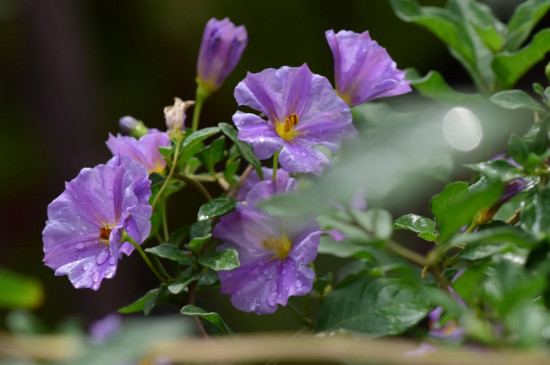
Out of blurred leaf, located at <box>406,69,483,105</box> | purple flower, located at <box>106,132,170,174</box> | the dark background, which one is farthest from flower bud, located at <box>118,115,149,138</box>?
the dark background

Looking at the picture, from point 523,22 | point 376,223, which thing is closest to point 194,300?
point 376,223

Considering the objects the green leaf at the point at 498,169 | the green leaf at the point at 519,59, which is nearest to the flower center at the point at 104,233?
the green leaf at the point at 498,169

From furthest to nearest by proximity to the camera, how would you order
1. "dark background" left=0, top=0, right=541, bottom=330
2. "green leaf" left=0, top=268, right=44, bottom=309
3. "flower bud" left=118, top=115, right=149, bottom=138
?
"dark background" left=0, top=0, right=541, bottom=330
"flower bud" left=118, top=115, right=149, bottom=138
"green leaf" left=0, top=268, right=44, bottom=309

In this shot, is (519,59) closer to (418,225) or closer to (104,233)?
(418,225)

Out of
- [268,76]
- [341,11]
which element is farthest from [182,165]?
[341,11]

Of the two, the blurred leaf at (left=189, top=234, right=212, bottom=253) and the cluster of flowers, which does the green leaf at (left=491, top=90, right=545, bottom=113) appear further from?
the blurred leaf at (left=189, top=234, right=212, bottom=253)

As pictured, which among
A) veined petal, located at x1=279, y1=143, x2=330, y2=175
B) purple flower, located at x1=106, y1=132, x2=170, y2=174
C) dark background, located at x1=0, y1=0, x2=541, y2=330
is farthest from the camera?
dark background, located at x1=0, y1=0, x2=541, y2=330

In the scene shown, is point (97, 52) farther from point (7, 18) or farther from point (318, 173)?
point (318, 173)

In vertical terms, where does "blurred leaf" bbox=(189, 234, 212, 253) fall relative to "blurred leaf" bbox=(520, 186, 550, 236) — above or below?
below
